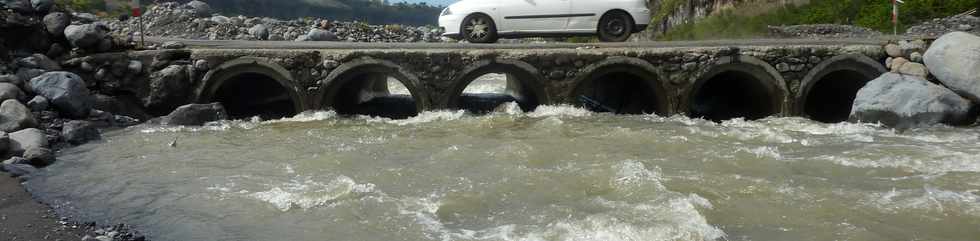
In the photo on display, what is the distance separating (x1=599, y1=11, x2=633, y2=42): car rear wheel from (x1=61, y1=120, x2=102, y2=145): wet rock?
30.8 feet

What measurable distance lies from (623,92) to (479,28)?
11.9 ft

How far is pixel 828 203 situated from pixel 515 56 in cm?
708

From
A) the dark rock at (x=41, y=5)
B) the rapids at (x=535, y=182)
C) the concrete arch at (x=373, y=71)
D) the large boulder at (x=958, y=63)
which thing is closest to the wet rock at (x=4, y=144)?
the rapids at (x=535, y=182)

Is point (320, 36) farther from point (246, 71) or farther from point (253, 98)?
point (246, 71)

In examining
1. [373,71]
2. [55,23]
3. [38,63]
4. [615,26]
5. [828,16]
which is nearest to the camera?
[38,63]

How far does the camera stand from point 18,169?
902 centimetres

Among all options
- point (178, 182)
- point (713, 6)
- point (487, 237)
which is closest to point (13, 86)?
point (178, 182)

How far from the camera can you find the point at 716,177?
8.58 metres

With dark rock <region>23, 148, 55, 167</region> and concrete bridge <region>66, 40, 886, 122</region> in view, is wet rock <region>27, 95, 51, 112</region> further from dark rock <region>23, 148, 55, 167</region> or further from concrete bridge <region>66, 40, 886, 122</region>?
dark rock <region>23, 148, 55, 167</region>

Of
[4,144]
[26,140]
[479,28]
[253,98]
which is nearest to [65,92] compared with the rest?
[26,140]

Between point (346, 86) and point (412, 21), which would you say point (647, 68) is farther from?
point (412, 21)

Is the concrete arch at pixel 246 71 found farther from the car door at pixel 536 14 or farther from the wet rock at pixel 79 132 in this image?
the car door at pixel 536 14

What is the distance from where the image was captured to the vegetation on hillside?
→ 2088 cm

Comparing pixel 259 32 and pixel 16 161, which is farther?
pixel 259 32
